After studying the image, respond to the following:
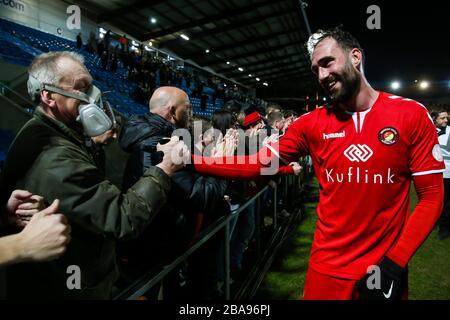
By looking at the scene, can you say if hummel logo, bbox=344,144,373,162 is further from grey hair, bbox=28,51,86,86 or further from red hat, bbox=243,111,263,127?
red hat, bbox=243,111,263,127

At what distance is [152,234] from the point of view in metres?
1.93

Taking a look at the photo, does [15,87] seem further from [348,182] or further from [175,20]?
[175,20]

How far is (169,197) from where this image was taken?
2.00m

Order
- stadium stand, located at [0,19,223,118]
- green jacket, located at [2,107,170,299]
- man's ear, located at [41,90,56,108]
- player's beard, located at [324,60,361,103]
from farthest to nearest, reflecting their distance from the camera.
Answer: stadium stand, located at [0,19,223,118], player's beard, located at [324,60,361,103], man's ear, located at [41,90,56,108], green jacket, located at [2,107,170,299]

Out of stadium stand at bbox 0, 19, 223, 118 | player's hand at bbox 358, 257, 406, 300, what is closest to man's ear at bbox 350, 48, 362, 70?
player's hand at bbox 358, 257, 406, 300

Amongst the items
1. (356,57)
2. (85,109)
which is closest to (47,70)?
(85,109)

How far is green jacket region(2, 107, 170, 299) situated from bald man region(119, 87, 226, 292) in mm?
443

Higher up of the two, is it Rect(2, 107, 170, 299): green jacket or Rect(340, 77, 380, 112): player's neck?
Rect(340, 77, 380, 112): player's neck

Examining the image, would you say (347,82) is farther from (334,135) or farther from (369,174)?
(369,174)

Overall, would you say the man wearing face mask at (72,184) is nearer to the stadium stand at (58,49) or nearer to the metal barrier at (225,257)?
the metal barrier at (225,257)

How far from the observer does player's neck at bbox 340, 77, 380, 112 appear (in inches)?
67.5

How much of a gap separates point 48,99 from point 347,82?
1.64 meters
